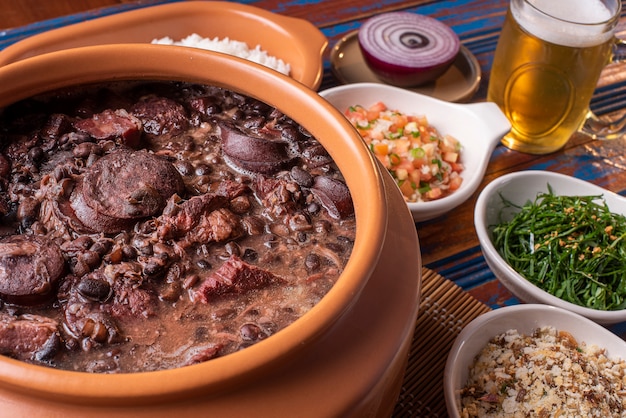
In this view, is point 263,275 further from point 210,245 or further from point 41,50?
point 41,50

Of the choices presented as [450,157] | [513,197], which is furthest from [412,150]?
[513,197]

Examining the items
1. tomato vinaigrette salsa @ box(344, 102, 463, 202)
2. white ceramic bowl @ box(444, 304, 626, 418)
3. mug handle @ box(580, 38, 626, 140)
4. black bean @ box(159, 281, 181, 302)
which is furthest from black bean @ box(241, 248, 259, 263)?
mug handle @ box(580, 38, 626, 140)

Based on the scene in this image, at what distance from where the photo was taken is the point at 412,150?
8.19 feet

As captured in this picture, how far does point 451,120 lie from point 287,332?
174 centimetres

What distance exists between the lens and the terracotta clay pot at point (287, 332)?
104 cm

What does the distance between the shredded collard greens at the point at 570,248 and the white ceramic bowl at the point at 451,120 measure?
0.21 meters

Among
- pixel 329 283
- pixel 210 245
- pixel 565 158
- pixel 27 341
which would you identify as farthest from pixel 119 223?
pixel 565 158

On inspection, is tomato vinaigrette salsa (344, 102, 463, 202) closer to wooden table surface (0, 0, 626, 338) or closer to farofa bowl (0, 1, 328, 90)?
wooden table surface (0, 0, 626, 338)

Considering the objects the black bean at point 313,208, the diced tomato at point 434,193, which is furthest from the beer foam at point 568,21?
the black bean at point 313,208

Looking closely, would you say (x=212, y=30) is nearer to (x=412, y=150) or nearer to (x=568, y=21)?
(x=412, y=150)

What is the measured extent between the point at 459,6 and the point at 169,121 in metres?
2.12

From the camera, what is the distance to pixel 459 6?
133 inches

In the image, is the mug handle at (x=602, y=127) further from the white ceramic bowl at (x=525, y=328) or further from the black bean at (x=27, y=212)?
the black bean at (x=27, y=212)

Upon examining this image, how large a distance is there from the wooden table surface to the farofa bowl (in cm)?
26
